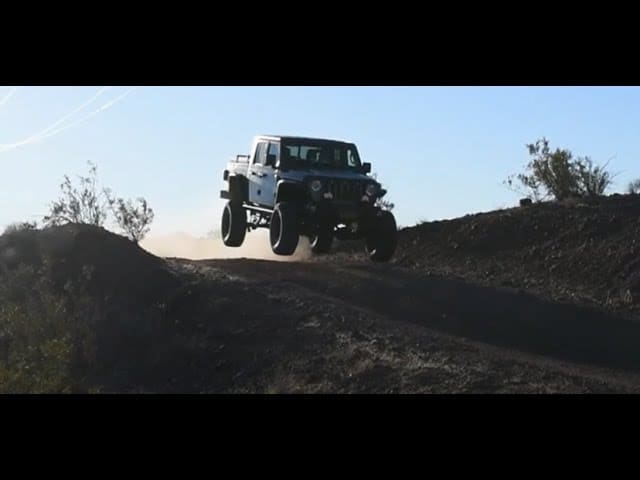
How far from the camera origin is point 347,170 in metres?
21.2

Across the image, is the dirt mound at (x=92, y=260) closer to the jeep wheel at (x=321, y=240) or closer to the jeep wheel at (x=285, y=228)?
the jeep wheel at (x=285, y=228)

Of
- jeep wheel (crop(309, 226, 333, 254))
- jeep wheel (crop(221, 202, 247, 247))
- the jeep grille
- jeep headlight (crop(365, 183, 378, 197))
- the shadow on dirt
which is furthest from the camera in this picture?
jeep wheel (crop(221, 202, 247, 247))

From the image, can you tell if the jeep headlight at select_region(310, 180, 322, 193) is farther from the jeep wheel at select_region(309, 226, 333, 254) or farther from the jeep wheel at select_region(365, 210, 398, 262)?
the jeep wheel at select_region(365, 210, 398, 262)

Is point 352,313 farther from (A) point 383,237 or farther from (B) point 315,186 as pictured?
(A) point 383,237

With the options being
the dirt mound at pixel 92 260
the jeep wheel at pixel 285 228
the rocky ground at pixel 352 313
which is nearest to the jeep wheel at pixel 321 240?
the rocky ground at pixel 352 313

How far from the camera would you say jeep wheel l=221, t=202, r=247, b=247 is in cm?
2339

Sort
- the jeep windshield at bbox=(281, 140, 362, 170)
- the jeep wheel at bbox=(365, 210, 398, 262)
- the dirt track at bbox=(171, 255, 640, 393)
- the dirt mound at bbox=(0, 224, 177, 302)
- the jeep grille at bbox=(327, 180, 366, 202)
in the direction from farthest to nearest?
1. the jeep windshield at bbox=(281, 140, 362, 170)
2. the jeep wheel at bbox=(365, 210, 398, 262)
3. the jeep grille at bbox=(327, 180, 366, 202)
4. the dirt mound at bbox=(0, 224, 177, 302)
5. the dirt track at bbox=(171, 255, 640, 393)

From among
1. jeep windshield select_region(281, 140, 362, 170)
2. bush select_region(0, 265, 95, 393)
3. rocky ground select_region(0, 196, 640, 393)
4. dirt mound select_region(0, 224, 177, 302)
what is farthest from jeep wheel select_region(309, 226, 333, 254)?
bush select_region(0, 265, 95, 393)

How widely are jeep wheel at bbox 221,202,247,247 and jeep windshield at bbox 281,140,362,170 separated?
100 inches

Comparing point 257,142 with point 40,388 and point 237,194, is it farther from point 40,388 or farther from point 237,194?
point 40,388

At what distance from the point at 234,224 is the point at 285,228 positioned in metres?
3.65

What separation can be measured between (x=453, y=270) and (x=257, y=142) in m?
4.64

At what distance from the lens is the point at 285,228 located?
2005 centimetres
